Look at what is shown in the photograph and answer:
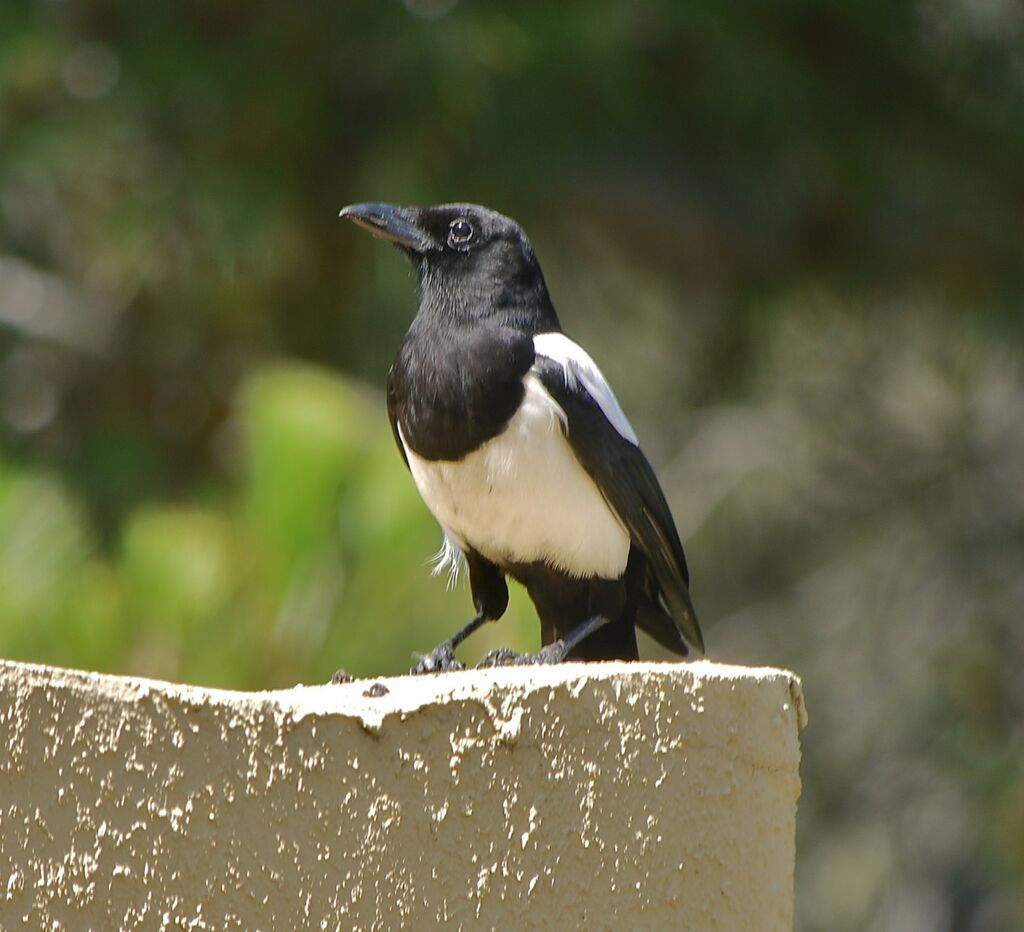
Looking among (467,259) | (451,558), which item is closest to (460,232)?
(467,259)

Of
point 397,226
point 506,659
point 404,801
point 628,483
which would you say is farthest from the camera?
point 397,226

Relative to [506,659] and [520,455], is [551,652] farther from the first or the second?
[520,455]

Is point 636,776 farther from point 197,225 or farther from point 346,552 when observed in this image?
point 197,225

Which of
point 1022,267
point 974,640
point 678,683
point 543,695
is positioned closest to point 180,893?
point 543,695

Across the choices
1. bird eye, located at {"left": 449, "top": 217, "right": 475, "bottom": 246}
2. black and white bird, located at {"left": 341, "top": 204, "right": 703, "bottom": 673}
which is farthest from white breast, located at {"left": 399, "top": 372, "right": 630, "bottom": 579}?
bird eye, located at {"left": 449, "top": 217, "right": 475, "bottom": 246}

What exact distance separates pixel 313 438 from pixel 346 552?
11.2 inches

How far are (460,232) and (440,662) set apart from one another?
0.83m

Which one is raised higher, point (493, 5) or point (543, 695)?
point (543, 695)

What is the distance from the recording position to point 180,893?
199 cm

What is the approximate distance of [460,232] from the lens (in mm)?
3404

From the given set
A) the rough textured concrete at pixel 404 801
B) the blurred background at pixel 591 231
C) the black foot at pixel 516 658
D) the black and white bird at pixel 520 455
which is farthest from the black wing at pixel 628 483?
the blurred background at pixel 591 231

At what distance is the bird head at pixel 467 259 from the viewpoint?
3.26 metres

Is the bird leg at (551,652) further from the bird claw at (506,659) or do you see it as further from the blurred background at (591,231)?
the blurred background at (591,231)

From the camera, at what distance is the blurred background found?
6078 mm
